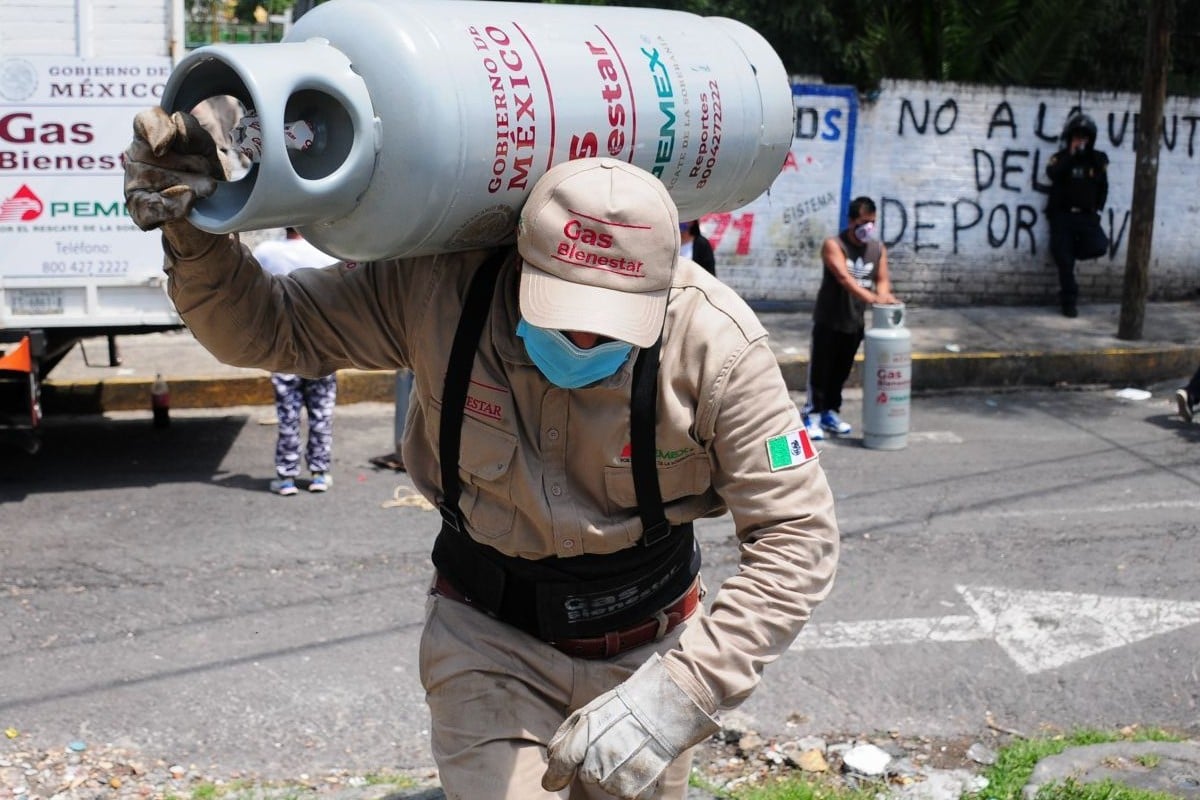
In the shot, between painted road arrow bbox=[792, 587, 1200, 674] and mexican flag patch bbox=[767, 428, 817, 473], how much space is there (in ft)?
9.24

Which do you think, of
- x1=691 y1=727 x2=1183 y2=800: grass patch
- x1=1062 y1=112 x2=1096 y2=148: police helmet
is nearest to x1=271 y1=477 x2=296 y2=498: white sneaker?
x1=691 y1=727 x2=1183 y2=800: grass patch

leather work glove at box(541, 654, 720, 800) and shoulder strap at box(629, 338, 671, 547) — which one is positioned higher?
shoulder strap at box(629, 338, 671, 547)

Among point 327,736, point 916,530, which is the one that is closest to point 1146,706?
point 916,530

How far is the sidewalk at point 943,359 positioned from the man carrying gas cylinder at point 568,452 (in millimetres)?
6229

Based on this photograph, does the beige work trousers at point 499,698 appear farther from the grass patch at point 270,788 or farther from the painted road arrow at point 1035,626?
the painted road arrow at point 1035,626

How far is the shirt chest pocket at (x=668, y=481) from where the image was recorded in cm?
254

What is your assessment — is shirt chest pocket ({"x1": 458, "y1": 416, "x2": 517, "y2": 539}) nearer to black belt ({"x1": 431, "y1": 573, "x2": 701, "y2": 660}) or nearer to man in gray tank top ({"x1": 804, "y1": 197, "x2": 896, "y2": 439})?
black belt ({"x1": 431, "y1": 573, "x2": 701, "y2": 660})

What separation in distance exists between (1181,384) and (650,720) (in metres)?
9.60

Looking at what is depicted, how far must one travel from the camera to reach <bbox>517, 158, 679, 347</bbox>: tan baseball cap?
2291 mm

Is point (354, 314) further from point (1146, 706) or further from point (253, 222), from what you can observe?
point (1146, 706)

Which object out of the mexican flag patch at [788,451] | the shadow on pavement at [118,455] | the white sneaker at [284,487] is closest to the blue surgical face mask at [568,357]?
the mexican flag patch at [788,451]

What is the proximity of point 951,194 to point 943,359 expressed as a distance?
9.37 ft

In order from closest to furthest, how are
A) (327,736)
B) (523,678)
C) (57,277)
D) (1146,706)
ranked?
(523,678)
(327,736)
(1146,706)
(57,277)

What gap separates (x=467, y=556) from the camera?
274 cm
